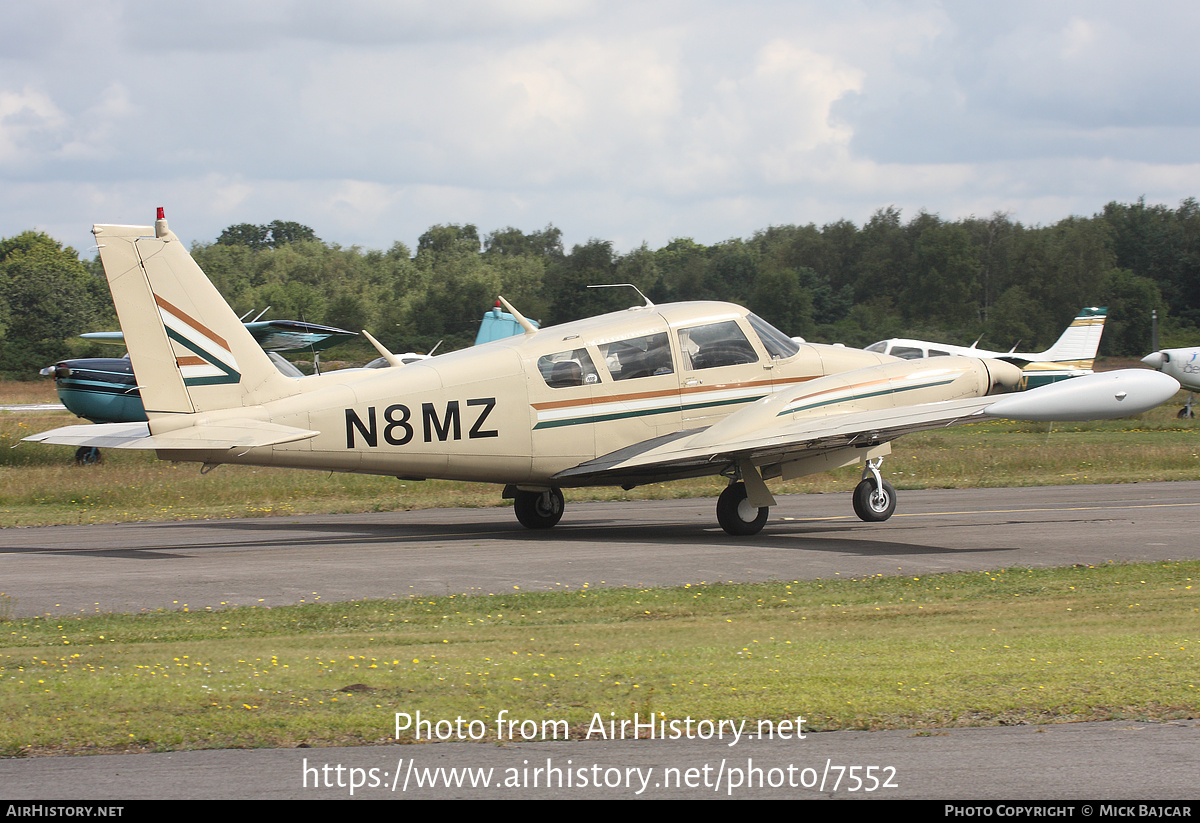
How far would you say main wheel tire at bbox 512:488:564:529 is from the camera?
18297mm

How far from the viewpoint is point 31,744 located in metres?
6.55

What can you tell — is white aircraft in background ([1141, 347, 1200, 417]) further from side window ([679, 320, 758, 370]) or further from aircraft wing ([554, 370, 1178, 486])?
side window ([679, 320, 758, 370])

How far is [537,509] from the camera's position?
1831cm

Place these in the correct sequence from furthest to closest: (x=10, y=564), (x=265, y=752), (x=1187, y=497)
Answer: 1. (x=1187, y=497)
2. (x=10, y=564)
3. (x=265, y=752)

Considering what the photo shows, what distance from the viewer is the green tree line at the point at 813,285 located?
67500 millimetres

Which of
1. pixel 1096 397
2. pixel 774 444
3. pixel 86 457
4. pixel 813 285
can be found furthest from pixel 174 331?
pixel 813 285

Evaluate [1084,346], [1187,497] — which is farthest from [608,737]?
[1084,346]

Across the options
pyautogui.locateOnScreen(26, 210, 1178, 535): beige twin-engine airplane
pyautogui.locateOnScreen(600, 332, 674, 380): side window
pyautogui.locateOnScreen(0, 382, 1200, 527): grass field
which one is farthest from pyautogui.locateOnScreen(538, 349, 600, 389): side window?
pyautogui.locateOnScreen(0, 382, 1200, 527): grass field

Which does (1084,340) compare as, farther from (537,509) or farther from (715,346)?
(537,509)

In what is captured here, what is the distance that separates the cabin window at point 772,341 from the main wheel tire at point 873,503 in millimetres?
2493

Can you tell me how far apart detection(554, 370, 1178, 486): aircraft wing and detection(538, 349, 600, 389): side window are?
47.9 inches

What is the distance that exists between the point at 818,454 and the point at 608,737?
10.8 meters

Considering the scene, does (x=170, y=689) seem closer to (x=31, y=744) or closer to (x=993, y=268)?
(x=31, y=744)

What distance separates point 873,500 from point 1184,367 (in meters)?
35.7
